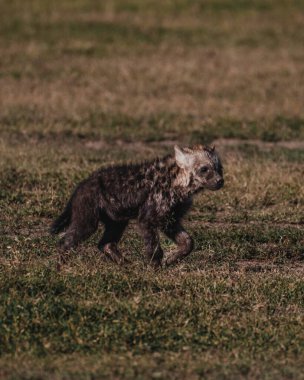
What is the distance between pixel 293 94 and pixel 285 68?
251 cm

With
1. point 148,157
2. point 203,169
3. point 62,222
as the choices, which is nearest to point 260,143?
point 148,157

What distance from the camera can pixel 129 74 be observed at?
2214 centimetres

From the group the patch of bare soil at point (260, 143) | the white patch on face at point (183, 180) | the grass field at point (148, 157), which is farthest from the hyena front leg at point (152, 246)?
the patch of bare soil at point (260, 143)

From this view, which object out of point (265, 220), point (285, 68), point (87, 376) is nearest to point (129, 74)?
point (285, 68)

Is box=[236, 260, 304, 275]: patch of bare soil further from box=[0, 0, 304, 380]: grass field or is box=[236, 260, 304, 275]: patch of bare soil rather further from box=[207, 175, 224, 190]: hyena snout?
box=[207, 175, 224, 190]: hyena snout

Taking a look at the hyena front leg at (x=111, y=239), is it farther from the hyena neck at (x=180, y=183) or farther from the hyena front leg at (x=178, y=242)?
the hyena neck at (x=180, y=183)

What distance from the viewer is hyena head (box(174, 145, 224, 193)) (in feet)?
32.0

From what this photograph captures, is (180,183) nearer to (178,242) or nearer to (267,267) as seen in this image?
(178,242)

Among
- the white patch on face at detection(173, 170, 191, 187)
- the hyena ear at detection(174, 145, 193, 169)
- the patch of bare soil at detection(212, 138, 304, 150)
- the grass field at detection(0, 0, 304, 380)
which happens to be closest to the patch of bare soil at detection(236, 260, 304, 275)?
the grass field at detection(0, 0, 304, 380)

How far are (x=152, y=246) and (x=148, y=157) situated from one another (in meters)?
5.76

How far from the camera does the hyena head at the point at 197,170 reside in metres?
9.74

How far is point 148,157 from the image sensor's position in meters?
15.2

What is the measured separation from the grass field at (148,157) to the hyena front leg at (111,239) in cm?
15

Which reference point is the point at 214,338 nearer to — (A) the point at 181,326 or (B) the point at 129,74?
(A) the point at 181,326
